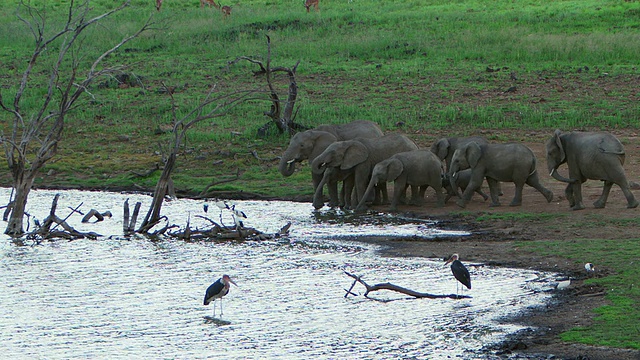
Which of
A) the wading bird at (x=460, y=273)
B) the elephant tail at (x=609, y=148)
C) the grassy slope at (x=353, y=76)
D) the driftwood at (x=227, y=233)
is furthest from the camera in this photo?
the grassy slope at (x=353, y=76)

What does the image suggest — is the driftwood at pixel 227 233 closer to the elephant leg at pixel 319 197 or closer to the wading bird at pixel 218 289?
the elephant leg at pixel 319 197

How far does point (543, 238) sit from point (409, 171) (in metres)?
3.10

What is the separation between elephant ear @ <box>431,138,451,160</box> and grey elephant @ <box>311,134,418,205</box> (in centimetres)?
40

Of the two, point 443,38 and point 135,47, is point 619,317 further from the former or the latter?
point 135,47

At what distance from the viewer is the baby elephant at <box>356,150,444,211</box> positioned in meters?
16.1

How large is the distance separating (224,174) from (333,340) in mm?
10316

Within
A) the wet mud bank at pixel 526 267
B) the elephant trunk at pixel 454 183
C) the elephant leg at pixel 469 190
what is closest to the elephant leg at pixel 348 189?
the wet mud bank at pixel 526 267

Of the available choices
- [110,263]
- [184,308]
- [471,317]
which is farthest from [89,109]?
[471,317]

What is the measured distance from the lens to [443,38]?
3016 cm

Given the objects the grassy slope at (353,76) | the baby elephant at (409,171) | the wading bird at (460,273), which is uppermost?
the grassy slope at (353,76)

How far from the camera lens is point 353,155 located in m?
16.7

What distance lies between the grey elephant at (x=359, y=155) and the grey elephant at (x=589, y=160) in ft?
9.06

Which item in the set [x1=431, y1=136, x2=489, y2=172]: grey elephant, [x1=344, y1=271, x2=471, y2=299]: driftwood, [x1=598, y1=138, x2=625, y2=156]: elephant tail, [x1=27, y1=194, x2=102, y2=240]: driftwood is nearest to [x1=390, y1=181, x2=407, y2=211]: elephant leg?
[x1=431, y1=136, x2=489, y2=172]: grey elephant

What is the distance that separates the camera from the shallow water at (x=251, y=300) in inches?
367
